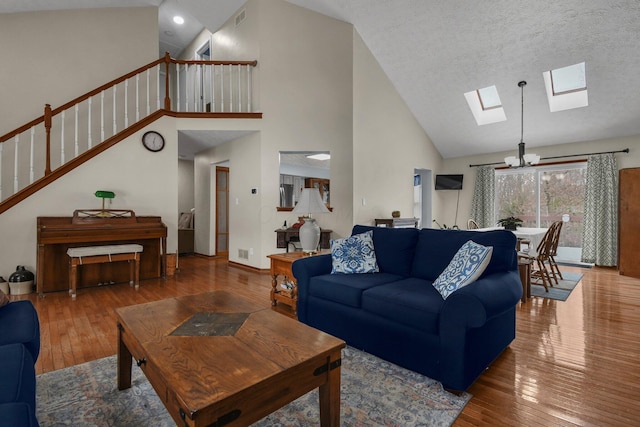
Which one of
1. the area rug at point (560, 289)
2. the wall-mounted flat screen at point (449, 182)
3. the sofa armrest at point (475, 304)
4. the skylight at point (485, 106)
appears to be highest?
the skylight at point (485, 106)

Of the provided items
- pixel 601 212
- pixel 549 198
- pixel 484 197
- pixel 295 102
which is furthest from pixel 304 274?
pixel 549 198

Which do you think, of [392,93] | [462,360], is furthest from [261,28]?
[462,360]

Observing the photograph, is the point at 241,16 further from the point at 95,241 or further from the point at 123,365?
the point at 123,365

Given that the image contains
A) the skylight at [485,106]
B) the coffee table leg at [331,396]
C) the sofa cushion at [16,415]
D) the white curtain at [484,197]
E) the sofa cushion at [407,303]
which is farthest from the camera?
the white curtain at [484,197]

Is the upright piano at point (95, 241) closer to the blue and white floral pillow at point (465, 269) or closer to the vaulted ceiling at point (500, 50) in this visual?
the vaulted ceiling at point (500, 50)

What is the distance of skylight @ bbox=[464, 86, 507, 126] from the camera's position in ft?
20.4

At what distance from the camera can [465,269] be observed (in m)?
2.15

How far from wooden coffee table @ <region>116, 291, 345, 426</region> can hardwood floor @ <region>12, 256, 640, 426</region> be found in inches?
33.6

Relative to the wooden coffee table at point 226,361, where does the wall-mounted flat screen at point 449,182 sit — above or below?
above

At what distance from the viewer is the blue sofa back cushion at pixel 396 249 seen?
284 centimetres

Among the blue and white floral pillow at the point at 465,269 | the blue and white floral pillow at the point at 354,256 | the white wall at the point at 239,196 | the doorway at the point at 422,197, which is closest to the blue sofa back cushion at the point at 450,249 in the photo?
the blue and white floral pillow at the point at 465,269

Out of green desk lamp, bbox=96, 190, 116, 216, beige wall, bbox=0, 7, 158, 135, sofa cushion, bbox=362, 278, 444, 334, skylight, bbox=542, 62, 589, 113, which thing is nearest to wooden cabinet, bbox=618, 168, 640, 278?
skylight, bbox=542, 62, 589, 113

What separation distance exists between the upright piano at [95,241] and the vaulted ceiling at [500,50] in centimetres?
361

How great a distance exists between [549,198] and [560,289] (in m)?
3.16
